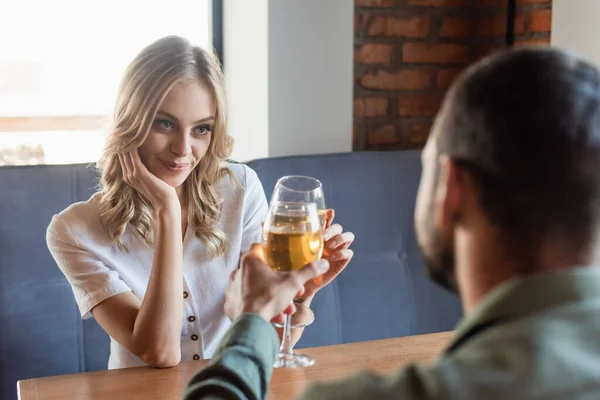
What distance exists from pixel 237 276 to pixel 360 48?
1.76 metres

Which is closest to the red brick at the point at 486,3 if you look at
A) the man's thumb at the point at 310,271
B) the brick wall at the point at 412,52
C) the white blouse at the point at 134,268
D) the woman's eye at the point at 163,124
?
the brick wall at the point at 412,52

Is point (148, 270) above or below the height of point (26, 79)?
below

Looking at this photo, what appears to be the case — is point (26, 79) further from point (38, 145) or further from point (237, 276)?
point (237, 276)

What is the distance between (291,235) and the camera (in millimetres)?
1350

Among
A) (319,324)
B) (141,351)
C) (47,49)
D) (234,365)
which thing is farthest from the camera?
(47,49)

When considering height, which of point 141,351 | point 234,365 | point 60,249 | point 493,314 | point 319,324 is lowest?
point 319,324

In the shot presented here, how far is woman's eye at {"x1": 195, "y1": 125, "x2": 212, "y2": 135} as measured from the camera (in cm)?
186

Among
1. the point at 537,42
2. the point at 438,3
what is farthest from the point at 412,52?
the point at 537,42

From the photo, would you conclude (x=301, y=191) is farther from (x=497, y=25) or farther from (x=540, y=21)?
(x=497, y=25)

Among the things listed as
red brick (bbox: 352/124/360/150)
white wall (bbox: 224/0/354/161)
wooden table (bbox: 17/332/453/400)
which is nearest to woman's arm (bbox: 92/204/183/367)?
wooden table (bbox: 17/332/453/400)

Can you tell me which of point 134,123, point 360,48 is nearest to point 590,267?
point 134,123

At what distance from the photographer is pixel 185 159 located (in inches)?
71.9

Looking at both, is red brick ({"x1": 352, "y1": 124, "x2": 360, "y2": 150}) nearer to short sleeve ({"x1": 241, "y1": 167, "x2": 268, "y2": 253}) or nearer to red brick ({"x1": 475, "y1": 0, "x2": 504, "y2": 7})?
red brick ({"x1": 475, "y1": 0, "x2": 504, "y2": 7})

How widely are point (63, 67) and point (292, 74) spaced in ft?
2.43
